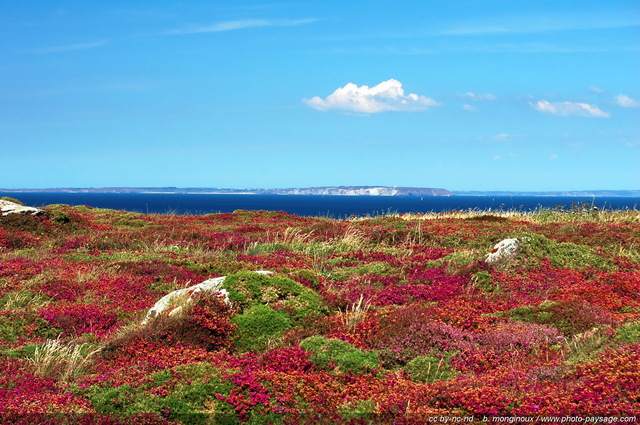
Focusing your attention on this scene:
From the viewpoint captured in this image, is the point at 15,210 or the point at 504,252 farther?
the point at 15,210

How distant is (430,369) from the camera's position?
9.33 metres

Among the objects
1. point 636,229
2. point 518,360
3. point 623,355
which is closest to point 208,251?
point 518,360

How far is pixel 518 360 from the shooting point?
974 centimetres

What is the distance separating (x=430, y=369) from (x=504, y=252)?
10930 millimetres

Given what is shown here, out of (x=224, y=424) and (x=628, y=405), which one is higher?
(x=628, y=405)

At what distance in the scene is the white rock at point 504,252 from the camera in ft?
61.9

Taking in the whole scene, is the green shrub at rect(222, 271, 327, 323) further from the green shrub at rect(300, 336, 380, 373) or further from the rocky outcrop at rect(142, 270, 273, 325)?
the green shrub at rect(300, 336, 380, 373)

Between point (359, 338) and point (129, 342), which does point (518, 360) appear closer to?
point (359, 338)

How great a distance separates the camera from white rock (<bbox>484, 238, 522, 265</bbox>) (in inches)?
743

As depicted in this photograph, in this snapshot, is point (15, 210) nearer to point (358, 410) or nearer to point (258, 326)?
point (258, 326)

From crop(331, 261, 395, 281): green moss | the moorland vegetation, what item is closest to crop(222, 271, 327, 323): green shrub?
the moorland vegetation

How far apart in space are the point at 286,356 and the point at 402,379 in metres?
2.12

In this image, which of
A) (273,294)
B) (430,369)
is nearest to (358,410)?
(430,369)

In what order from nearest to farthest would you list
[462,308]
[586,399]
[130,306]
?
[586,399], [462,308], [130,306]
